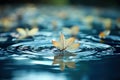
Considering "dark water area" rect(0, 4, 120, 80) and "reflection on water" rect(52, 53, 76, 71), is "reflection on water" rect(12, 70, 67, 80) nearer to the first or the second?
"dark water area" rect(0, 4, 120, 80)

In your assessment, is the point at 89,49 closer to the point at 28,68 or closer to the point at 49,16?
the point at 28,68

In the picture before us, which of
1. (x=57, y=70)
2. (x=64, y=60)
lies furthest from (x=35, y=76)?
(x=64, y=60)

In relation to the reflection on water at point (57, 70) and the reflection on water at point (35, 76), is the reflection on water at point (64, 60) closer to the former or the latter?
the reflection on water at point (57, 70)

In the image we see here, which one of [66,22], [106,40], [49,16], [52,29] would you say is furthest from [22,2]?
[106,40]

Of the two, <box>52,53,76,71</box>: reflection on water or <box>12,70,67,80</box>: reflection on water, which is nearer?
<box>12,70,67,80</box>: reflection on water

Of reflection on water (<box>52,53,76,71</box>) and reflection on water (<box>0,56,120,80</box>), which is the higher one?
reflection on water (<box>52,53,76,71</box>)

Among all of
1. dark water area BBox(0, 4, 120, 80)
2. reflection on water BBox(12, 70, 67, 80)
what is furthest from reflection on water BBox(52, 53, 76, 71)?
reflection on water BBox(12, 70, 67, 80)

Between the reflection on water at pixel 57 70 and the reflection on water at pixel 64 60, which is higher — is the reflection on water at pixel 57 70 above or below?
below

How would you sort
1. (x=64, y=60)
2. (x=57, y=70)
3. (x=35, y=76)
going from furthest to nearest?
(x=64, y=60) → (x=57, y=70) → (x=35, y=76)

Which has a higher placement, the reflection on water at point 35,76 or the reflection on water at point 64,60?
the reflection on water at point 64,60

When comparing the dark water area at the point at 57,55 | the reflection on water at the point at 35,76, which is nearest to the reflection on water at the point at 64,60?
the dark water area at the point at 57,55

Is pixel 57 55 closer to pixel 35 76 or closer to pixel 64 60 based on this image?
pixel 64 60

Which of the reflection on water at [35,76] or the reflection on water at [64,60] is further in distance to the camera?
the reflection on water at [64,60]
